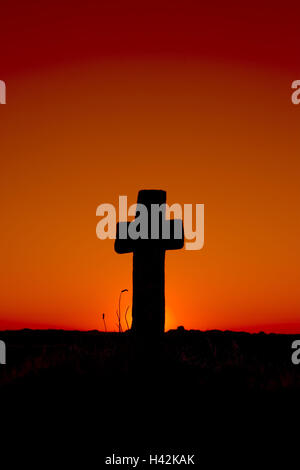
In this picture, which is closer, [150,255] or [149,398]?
[149,398]

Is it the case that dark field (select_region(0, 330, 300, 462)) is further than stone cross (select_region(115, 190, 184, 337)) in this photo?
No

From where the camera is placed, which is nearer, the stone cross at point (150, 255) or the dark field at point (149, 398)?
the dark field at point (149, 398)

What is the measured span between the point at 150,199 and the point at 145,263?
3.22 feet

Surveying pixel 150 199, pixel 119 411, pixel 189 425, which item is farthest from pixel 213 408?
pixel 150 199

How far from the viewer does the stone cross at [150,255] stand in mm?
9328

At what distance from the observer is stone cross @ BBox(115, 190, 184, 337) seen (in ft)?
30.6

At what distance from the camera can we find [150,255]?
9.52 metres

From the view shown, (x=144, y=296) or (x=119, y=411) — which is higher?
(x=144, y=296)

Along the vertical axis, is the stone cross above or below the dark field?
above

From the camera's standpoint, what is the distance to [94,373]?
26.9 feet

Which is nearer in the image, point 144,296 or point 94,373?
point 94,373

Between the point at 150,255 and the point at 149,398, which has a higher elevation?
the point at 150,255
